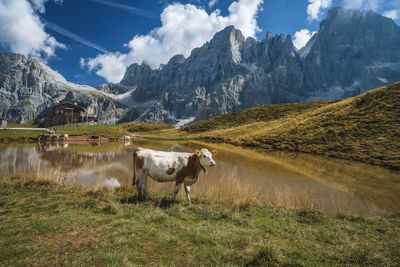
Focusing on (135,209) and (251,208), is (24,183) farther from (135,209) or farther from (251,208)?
(251,208)

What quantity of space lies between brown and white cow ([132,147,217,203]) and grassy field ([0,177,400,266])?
96 cm

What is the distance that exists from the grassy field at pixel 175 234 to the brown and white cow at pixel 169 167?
959mm

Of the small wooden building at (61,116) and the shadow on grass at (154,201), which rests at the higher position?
the small wooden building at (61,116)

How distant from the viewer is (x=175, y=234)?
225 inches

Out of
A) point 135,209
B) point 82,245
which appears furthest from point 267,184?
point 82,245

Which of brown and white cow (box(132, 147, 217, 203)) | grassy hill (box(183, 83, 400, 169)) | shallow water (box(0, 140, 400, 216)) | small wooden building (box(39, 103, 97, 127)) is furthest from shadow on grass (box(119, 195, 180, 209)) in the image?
small wooden building (box(39, 103, 97, 127))

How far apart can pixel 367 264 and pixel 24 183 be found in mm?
15313

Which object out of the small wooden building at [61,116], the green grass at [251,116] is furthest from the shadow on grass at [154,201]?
the green grass at [251,116]

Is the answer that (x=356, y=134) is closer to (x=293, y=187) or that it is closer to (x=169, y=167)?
(x=293, y=187)

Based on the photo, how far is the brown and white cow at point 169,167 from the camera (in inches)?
352

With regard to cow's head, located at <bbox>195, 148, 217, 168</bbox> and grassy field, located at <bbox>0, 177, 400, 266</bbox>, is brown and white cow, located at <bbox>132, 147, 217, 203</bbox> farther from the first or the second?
grassy field, located at <bbox>0, 177, 400, 266</bbox>

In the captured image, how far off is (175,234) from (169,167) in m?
3.66

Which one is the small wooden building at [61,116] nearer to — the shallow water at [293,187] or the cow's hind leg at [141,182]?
the shallow water at [293,187]

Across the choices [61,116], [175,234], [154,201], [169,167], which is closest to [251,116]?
[61,116]
